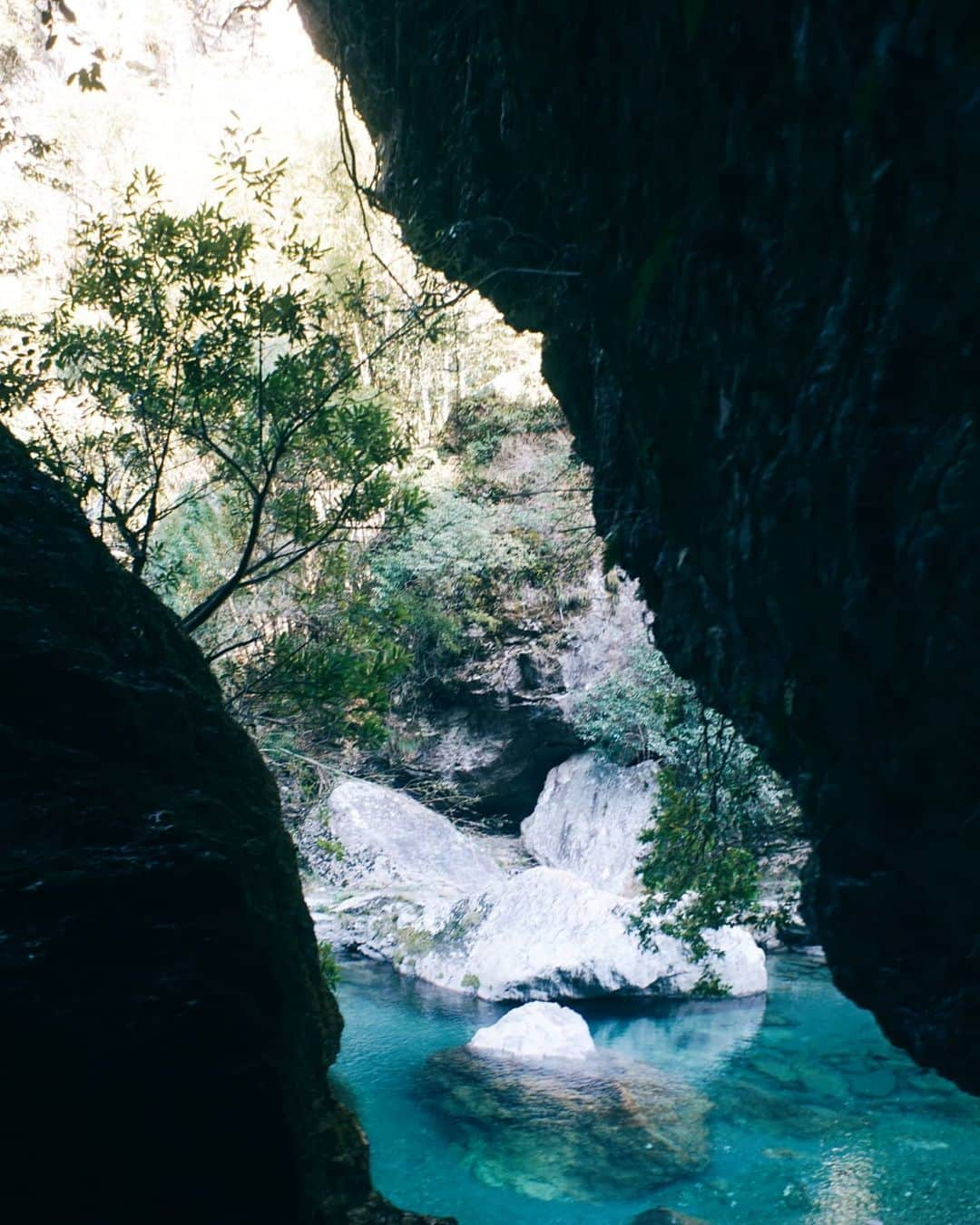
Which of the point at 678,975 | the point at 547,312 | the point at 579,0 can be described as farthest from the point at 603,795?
the point at 579,0

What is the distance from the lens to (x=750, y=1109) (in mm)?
8977

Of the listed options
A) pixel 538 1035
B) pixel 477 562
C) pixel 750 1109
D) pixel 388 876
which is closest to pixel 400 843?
pixel 388 876

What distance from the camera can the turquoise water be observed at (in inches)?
292

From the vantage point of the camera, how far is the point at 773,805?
10.2 metres

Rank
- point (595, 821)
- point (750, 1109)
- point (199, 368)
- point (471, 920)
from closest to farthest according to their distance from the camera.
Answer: point (199, 368)
point (750, 1109)
point (471, 920)
point (595, 821)

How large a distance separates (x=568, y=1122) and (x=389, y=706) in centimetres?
467

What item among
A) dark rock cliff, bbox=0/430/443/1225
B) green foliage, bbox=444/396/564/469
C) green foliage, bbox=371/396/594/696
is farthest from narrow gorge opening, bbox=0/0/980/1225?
green foliage, bbox=444/396/564/469

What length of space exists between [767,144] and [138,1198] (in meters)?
3.39

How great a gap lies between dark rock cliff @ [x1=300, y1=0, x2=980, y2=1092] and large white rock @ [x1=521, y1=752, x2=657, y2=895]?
9636 mm

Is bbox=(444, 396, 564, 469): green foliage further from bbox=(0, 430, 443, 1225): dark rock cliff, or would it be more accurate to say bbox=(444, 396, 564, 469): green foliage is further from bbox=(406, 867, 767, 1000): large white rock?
bbox=(0, 430, 443, 1225): dark rock cliff

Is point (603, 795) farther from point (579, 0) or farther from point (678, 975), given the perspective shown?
point (579, 0)

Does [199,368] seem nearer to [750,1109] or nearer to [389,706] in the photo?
[389,706]

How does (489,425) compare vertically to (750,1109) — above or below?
above

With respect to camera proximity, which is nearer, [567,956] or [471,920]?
[567,956]
